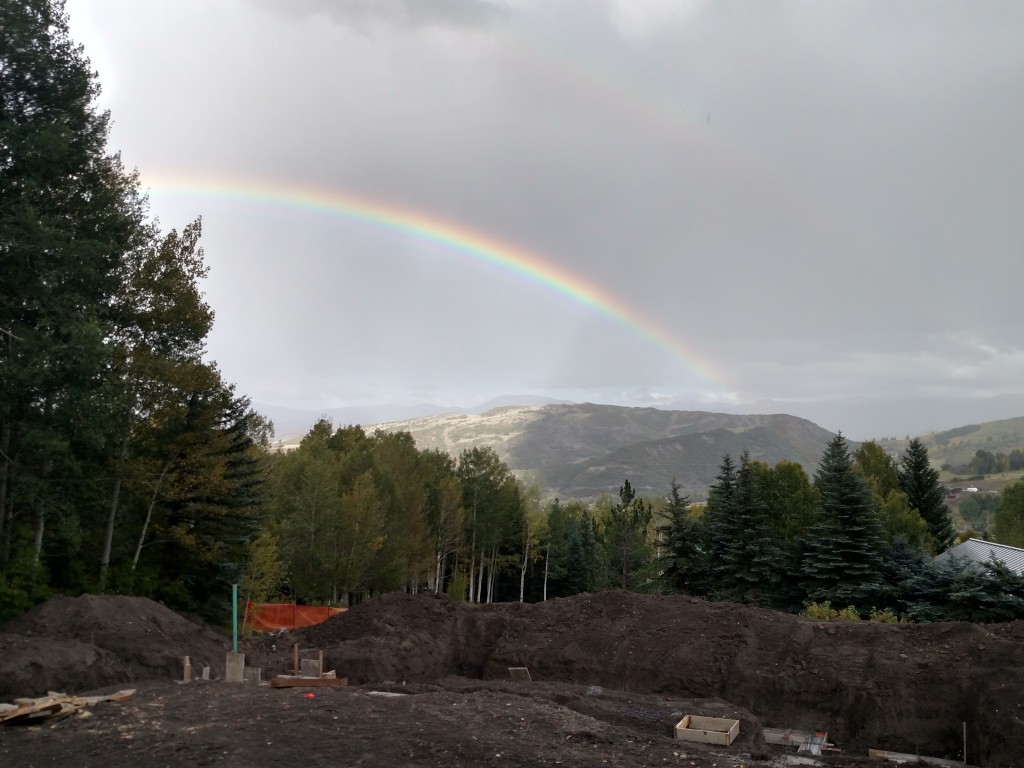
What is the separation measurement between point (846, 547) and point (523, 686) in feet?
59.7

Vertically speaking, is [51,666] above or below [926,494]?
below

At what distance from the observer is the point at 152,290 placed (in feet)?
70.1

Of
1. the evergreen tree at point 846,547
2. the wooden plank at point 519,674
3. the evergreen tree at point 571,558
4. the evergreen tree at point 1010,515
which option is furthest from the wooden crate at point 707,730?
the evergreen tree at point 1010,515

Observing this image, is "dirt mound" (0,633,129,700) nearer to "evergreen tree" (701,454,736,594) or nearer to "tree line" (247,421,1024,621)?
"tree line" (247,421,1024,621)

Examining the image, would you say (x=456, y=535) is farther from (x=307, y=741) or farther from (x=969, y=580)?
(x=307, y=741)

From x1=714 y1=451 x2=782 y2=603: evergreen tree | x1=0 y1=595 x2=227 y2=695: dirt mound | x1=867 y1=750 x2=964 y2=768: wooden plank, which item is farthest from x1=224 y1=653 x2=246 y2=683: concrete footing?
x1=714 y1=451 x2=782 y2=603: evergreen tree

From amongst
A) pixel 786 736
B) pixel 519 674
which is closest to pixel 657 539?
pixel 519 674

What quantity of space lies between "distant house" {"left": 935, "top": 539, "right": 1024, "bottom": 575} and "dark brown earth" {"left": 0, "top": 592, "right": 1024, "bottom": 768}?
12.5 metres

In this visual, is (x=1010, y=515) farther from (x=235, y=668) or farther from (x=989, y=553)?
(x=235, y=668)

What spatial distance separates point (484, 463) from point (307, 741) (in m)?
44.9

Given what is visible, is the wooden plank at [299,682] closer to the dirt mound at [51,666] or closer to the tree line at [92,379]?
the dirt mound at [51,666]

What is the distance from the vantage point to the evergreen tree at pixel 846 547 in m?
29.2

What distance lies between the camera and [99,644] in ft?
52.9

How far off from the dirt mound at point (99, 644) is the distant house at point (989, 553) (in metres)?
27.3
